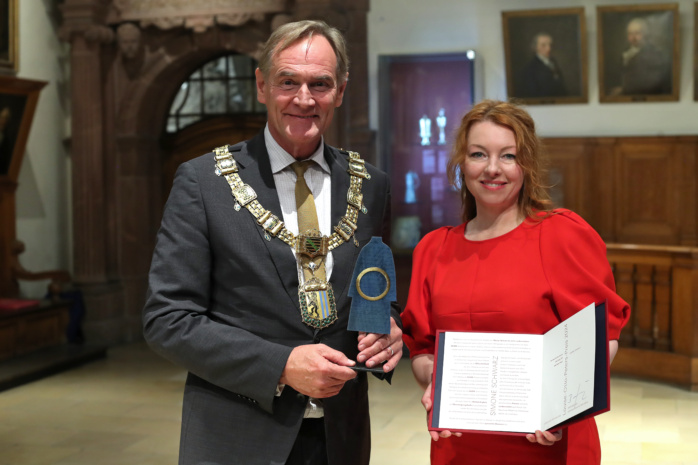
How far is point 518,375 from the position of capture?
2346 millimetres

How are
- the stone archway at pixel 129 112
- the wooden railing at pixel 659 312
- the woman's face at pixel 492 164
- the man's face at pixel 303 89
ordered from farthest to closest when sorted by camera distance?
the stone archway at pixel 129 112, the wooden railing at pixel 659 312, the woman's face at pixel 492 164, the man's face at pixel 303 89

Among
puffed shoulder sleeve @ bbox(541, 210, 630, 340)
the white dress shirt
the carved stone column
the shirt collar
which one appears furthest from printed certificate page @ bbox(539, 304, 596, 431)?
the carved stone column

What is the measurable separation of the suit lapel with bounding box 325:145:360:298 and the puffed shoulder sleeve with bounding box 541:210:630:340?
0.64 meters

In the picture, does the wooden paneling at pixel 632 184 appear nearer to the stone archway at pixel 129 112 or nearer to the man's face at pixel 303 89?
the stone archway at pixel 129 112

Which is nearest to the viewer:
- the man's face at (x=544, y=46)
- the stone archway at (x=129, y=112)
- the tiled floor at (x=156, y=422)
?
the tiled floor at (x=156, y=422)

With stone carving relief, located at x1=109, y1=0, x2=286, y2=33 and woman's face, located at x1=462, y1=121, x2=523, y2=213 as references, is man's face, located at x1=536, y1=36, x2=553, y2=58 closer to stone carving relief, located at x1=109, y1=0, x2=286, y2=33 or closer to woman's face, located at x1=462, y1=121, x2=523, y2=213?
stone carving relief, located at x1=109, y1=0, x2=286, y2=33

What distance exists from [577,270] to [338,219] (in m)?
0.77

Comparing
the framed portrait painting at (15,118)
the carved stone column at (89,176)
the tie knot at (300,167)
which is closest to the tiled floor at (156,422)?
the carved stone column at (89,176)

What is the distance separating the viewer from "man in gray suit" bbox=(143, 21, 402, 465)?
2240 millimetres

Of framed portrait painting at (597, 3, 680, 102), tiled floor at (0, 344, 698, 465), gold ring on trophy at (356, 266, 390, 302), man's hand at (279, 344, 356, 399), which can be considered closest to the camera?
man's hand at (279, 344, 356, 399)

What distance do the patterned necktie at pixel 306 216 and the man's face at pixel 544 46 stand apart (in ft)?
23.9

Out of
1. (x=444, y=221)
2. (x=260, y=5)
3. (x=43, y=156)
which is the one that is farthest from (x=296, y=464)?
(x=43, y=156)

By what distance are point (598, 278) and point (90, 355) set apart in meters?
7.94

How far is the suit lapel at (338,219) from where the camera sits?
7.97 feet
